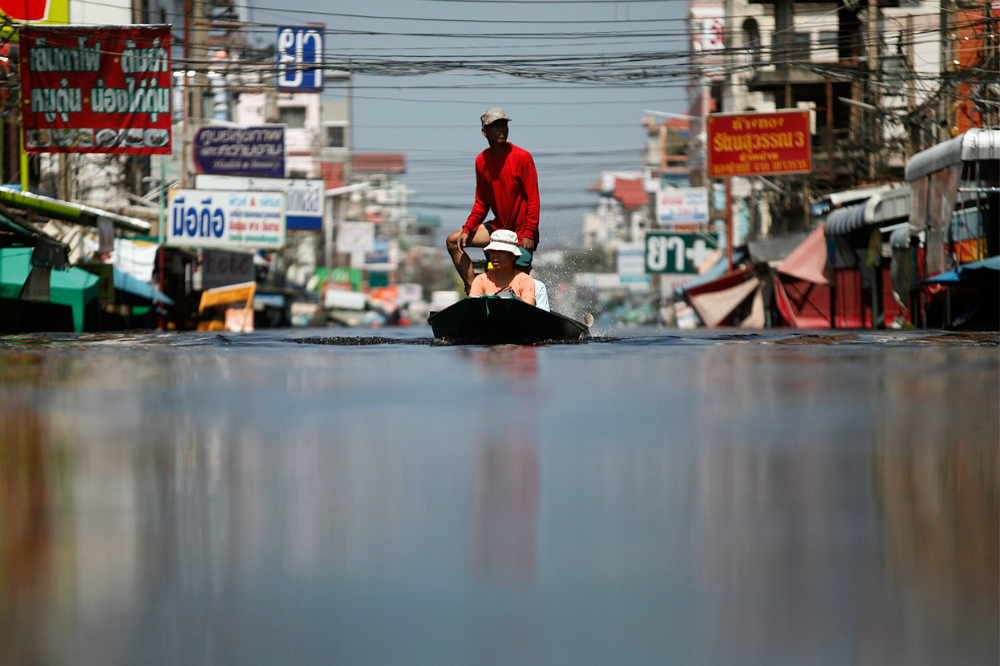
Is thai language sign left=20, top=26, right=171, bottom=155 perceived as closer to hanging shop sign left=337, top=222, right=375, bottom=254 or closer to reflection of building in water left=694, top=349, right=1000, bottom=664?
reflection of building in water left=694, top=349, right=1000, bottom=664

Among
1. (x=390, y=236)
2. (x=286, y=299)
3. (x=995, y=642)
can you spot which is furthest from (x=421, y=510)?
(x=390, y=236)

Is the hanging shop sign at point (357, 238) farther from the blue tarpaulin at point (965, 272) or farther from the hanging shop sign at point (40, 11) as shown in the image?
the blue tarpaulin at point (965, 272)

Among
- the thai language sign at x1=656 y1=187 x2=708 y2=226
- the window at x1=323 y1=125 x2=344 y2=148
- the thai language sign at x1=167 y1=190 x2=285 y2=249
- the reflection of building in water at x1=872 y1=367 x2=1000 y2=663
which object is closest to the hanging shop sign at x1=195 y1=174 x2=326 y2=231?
the thai language sign at x1=167 y1=190 x2=285 y2=249

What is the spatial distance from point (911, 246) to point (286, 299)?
32.4 metres

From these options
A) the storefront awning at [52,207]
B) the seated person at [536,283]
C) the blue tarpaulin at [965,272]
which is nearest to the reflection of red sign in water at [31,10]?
the storefront awning at [52,207]

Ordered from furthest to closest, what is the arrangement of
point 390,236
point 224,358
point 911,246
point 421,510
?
1. point 390,236
2. point 911,246
3. point 224,358
4. point 421,510

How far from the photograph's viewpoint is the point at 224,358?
408 inches

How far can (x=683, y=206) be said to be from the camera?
4500 cm

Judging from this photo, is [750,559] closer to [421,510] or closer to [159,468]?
[421,510]

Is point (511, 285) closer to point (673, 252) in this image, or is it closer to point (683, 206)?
point (673, 252)

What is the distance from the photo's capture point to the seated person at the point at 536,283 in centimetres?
1216

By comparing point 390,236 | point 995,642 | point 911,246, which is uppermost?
point 390,236

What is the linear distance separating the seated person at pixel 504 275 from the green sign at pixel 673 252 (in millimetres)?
30662

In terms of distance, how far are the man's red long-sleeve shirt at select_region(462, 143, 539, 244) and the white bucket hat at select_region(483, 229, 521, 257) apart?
557 millimetres
